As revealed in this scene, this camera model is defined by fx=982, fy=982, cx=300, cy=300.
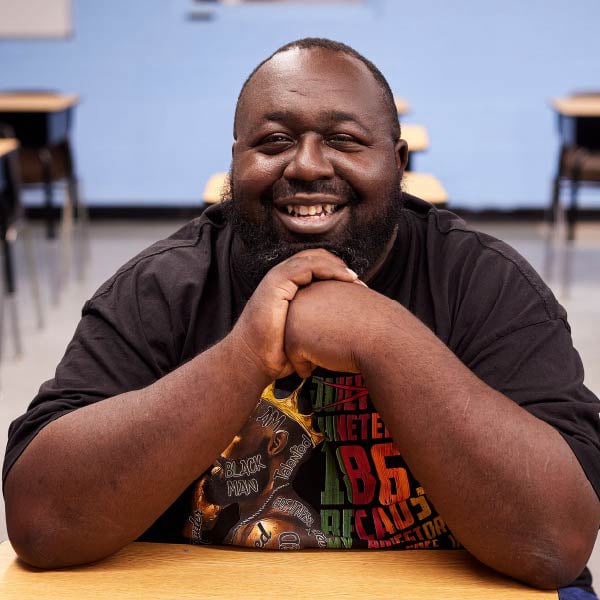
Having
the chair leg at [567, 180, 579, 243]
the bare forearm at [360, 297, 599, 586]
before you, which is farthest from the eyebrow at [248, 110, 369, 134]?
the chair leg at [567, 180, 579, 243]

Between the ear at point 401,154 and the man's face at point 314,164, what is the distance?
54 millimetres

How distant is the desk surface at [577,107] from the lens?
15.8ft

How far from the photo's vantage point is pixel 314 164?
134cm

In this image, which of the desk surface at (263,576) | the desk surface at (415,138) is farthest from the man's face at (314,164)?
the desk surface at (415,138)

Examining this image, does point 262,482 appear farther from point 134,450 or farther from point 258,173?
point 258,173

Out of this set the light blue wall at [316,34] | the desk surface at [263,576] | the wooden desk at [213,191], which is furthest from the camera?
the light blue wall at [316,34]

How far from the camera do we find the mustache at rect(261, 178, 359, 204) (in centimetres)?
135

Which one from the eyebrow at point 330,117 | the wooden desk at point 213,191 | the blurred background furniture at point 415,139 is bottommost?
the blurred background furniture at point 415,139

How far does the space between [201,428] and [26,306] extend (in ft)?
13.6

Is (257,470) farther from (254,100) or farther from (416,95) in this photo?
(416,95)

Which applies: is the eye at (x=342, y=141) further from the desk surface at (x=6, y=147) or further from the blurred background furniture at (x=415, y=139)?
the desk surface at (x=6, y=147)

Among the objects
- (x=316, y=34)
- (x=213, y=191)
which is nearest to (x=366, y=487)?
(x=213, y=191)

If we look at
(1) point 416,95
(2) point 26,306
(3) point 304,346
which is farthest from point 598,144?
(3) point 304,346

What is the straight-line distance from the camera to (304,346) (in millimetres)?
1196
